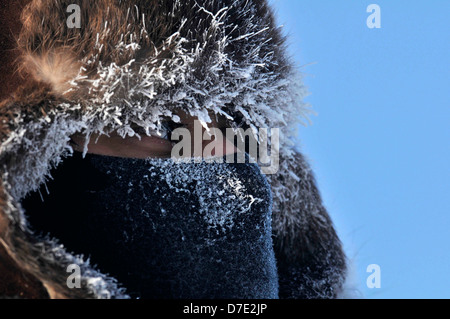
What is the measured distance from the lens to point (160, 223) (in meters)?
0.96

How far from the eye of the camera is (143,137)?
1.02 metres

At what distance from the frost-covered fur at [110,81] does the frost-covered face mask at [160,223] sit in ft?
0.19

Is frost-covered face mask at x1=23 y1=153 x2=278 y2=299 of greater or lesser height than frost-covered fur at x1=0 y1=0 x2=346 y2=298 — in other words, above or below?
below

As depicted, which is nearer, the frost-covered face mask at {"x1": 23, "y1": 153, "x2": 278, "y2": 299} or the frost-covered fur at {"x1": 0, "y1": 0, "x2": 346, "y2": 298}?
the frost-covered fur at {"x1": 0, "y1": 0, "x2": 346, "y2": 298}

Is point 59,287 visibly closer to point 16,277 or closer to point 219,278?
point 16,277

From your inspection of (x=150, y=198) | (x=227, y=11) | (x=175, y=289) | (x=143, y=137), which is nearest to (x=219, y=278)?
(x=175, y=289)

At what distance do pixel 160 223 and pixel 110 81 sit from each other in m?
0.27

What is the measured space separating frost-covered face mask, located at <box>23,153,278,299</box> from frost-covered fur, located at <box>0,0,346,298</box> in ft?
0.19

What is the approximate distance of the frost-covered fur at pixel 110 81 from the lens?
793mm

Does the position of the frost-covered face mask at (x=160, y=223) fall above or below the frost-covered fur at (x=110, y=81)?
below

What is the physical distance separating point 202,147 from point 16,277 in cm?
43

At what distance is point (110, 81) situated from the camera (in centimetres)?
89

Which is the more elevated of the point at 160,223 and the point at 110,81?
the point at 110,81

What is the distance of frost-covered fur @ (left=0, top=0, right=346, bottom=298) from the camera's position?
31.2 inches
